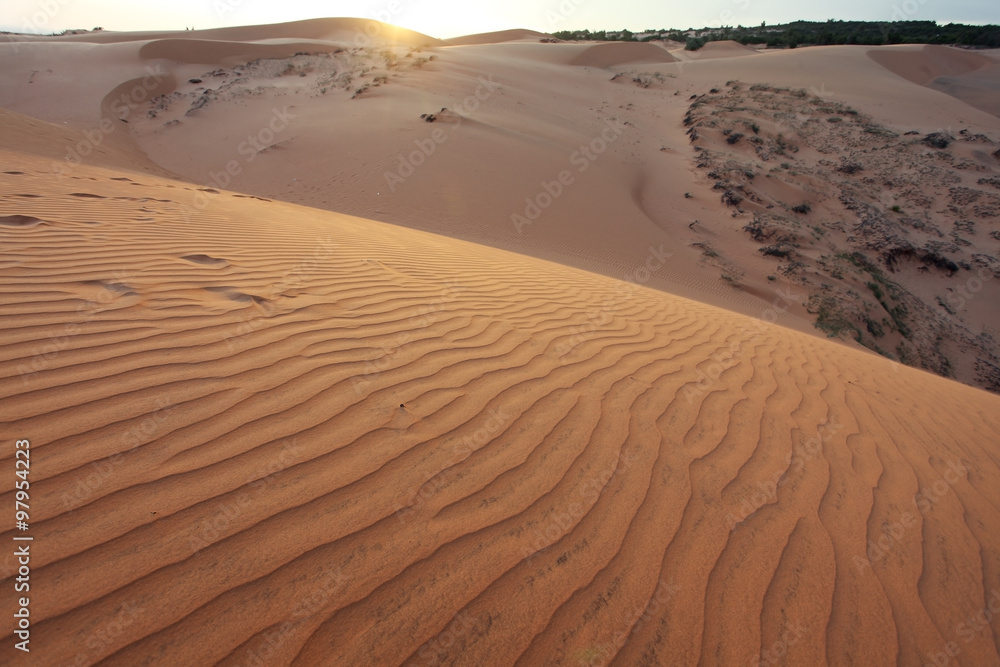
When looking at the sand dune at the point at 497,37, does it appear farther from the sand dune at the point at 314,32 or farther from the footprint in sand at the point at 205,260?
the footprint in sand at the point at 205,260

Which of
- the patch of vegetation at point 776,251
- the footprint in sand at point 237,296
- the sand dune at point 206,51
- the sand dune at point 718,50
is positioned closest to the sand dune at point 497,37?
the sand dune at point 718,50

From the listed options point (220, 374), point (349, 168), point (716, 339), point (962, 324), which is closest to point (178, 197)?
point (220, 374)

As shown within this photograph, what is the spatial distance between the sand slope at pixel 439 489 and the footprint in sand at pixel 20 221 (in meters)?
0.23

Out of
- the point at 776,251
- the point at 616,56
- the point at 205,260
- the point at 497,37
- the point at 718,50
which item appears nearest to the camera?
the point at 205,260

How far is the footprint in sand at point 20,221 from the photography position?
145 inches

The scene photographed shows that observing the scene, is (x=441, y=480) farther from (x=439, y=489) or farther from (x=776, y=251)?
(x=776, y=251)

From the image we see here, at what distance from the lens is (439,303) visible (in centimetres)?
380

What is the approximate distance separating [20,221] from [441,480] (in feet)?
14.4

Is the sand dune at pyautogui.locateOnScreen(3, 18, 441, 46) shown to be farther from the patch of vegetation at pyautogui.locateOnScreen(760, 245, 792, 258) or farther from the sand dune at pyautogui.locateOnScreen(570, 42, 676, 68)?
the patch of vegetation at pyautogui.locateOnScreen(760, 245, 792, 258)

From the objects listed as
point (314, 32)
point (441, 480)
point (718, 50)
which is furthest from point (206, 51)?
point (718, 50)

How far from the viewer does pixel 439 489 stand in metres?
1.90

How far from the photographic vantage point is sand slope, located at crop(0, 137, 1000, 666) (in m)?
1.43

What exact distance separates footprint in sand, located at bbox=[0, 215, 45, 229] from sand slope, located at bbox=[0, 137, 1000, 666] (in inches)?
9.1

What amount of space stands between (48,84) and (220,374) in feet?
76.8
